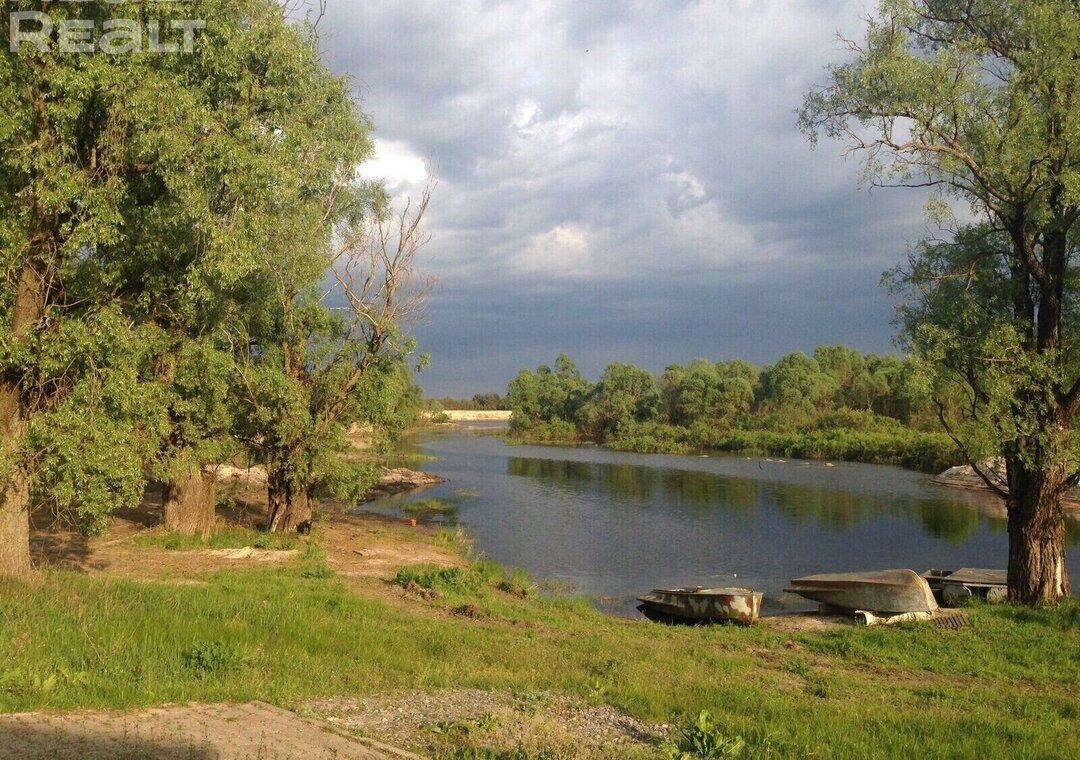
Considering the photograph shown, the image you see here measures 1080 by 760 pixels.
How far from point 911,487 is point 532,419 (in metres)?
73.6

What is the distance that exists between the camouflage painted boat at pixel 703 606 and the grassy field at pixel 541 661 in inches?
50.5

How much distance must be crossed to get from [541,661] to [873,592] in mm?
10123

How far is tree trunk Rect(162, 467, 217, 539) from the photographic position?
70.0ft

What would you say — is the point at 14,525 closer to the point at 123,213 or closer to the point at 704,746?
the point at 123,213

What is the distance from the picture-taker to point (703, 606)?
18.8 meters

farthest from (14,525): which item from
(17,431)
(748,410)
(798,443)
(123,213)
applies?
(748,410)

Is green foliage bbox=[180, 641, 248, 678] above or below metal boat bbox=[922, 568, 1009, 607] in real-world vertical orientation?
above

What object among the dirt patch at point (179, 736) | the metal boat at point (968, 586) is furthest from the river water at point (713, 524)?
the dirt patch at point (179, 736)

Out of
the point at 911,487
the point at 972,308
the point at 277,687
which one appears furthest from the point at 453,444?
the point at 277,687

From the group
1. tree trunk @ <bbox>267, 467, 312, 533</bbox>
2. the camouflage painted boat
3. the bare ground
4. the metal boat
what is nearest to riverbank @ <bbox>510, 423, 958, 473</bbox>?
the metal boat

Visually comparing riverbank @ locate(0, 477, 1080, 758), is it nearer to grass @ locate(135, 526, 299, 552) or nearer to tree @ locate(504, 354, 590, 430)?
grass @ locate(135, 526, 299, 552)

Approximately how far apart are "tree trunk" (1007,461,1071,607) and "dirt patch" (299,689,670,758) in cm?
1169

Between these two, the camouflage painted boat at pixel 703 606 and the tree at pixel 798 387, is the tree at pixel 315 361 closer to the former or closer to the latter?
the camouflage painted boat at pixel 703 606

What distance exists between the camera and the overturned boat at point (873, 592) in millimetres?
17391
